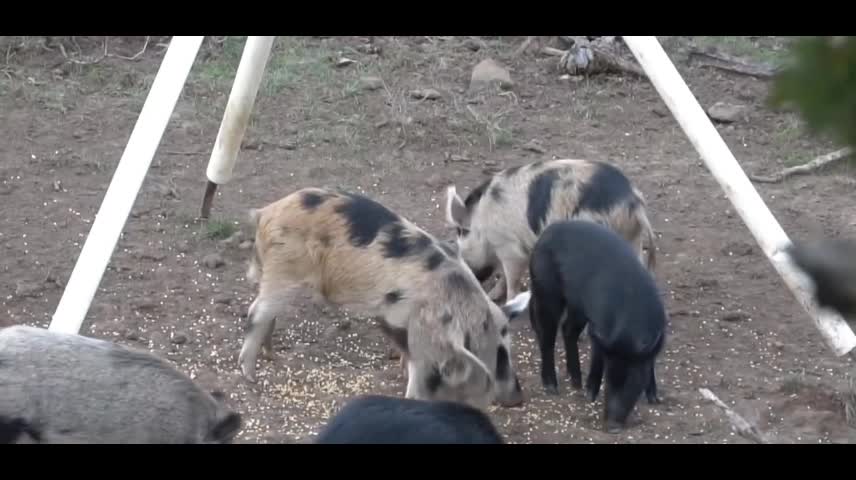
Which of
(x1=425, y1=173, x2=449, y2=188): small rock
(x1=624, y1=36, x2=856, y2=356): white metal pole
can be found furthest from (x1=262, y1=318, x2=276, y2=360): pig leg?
(x1=425, y1=173, x2=449, y2=188): small rock

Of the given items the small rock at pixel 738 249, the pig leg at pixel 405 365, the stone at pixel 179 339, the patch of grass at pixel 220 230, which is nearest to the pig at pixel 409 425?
the pig leg at pixel 405 365

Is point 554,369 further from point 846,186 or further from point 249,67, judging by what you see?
point 846,186

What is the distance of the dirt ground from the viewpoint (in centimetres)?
577

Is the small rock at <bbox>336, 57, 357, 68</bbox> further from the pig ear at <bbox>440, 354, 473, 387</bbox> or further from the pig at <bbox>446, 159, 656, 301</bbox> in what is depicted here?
the pig ear at <bbox>440, 354, 473, 387</bbox>

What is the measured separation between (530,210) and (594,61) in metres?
3.62

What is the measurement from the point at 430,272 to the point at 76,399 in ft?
6.06

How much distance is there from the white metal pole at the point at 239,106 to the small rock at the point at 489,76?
3100 millimetres

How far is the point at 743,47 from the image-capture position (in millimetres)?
10641

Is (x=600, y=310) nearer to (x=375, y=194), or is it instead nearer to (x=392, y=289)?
(x=392, y=289)

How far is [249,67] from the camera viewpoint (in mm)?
6594

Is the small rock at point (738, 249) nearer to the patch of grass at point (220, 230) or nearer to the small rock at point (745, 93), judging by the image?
the small rock at point (745, 93)

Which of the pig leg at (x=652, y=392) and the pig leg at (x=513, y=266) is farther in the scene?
the pig leg at (x=513, y=266)

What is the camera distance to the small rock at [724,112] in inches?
366
